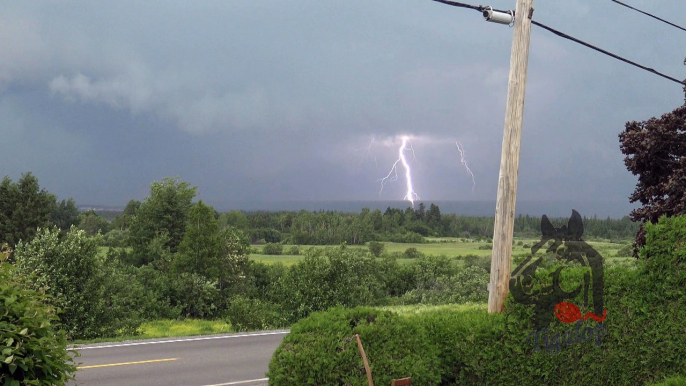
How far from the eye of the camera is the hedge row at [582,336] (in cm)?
832

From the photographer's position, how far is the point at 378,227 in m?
62.3

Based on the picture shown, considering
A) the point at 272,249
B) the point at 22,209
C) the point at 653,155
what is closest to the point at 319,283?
the point at 653,155

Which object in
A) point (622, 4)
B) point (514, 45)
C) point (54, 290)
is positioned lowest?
point (54, 290)

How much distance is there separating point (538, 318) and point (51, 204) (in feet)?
231

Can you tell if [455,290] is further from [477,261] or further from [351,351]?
[351,351]

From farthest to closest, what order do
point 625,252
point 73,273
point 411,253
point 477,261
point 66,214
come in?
point 66,214 < point 411,253 < point 477,261 < point 625,252 < point 73,273

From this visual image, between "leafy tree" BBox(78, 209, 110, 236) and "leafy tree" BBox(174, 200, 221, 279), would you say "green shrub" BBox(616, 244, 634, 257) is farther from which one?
"leafy tree" BBox(78, 209, 110, 236)

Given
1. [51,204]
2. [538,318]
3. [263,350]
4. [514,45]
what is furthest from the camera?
[51,204]

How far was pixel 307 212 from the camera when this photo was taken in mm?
77562

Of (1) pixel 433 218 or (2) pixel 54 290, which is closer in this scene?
(2) pixel 54 290

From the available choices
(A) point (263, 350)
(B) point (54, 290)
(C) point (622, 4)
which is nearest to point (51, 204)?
(B) point (54, 290)

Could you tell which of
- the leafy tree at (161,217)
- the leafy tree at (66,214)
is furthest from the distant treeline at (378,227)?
the leafy tree at (66,214)

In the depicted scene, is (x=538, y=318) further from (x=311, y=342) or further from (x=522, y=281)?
(x=311, y=342)

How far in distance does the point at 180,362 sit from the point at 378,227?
48423 mm
